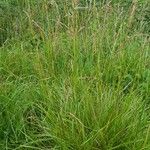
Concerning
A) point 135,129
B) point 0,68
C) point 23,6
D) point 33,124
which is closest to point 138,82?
point 135,129

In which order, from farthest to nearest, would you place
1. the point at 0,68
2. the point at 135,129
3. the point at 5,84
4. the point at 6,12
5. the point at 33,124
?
1. the point at 6,12
2. the point at 0,68
3. the point at 5,84
4. the point at 33,124
5. the point at 135,129

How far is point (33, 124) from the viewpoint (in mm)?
3086

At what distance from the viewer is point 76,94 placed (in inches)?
117

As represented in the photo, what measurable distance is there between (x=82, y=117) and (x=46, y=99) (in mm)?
375

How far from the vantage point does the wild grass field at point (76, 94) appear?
9.18 ft

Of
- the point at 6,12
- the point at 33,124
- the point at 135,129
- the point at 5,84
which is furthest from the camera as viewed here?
the point at 6,12

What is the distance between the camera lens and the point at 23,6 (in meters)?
5.10

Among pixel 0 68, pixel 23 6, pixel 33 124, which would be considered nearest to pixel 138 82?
pixel 33 124

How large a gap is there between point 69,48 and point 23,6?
5.20 feet

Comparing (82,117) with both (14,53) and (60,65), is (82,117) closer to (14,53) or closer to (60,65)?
(60,65)

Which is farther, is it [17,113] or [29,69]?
[29,69]

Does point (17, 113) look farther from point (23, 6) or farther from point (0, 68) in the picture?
point (23, 6)

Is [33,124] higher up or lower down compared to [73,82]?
lower down

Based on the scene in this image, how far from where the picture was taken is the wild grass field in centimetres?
280
